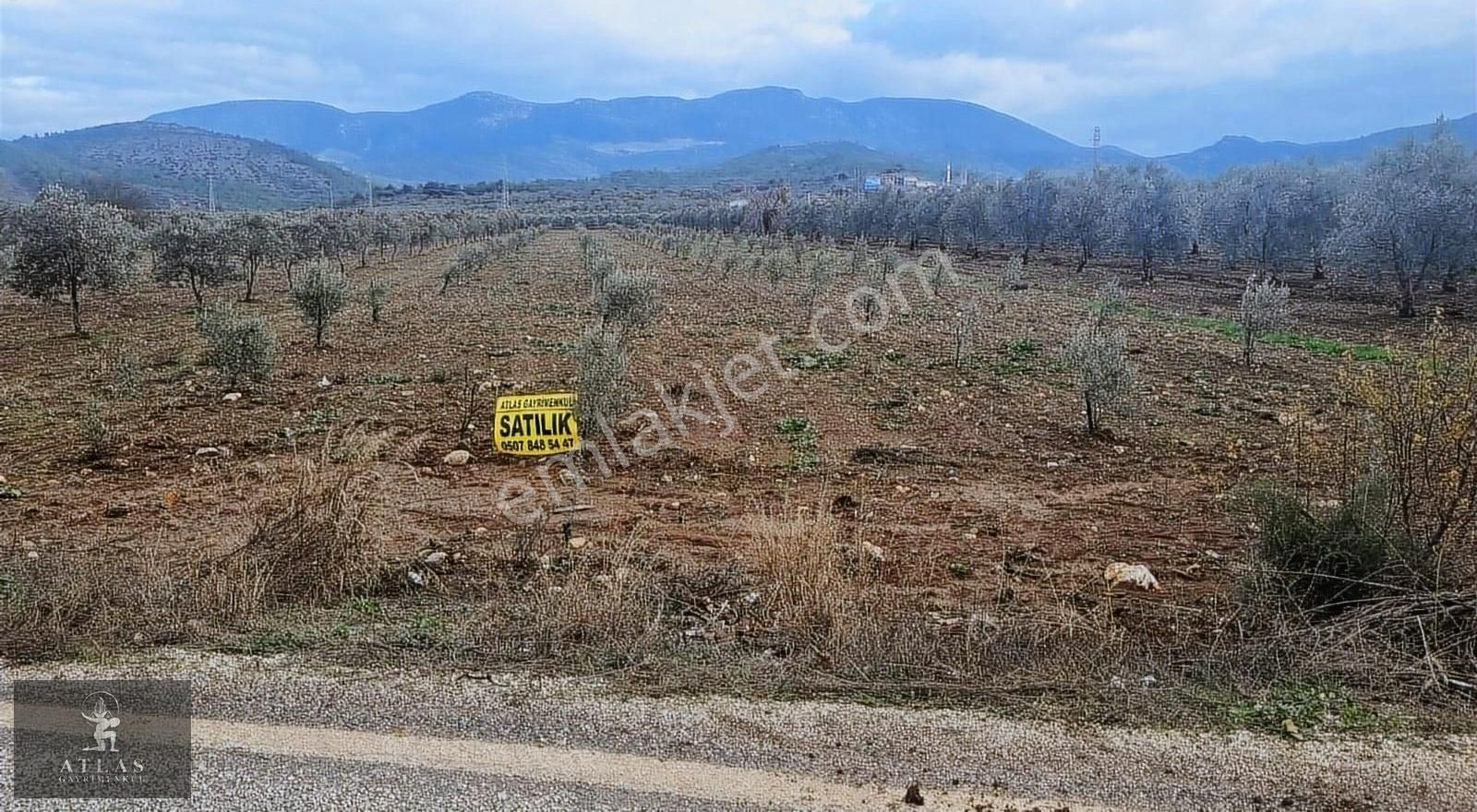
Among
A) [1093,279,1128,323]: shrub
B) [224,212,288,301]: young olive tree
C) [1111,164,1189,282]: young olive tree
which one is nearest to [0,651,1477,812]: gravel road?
[1093,279,1128,323]: shrub

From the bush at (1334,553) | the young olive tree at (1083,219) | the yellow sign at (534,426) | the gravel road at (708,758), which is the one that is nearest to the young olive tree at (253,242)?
the yellow sign at (534,426)

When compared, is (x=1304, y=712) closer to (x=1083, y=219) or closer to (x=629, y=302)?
(x=629, y=302)

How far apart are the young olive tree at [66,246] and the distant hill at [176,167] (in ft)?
278

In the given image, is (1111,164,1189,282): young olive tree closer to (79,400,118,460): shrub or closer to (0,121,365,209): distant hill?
(79,400,118,460): shrub

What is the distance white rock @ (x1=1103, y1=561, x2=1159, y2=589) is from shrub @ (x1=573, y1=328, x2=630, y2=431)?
593 centimetres

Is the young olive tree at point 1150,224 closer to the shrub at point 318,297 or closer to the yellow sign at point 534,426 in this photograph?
the shrub at point 318,297

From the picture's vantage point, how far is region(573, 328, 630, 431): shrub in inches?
415

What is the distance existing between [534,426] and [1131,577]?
604 centimetres

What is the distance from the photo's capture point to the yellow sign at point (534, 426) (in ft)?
32.0

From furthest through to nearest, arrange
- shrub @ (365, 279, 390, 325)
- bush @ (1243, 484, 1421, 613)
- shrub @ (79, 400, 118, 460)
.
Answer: shrub @ (365, 279, 390, 325) < shrub @ (79, 400, 118, 460) < bush @ (1243, 484, 1421, 613)

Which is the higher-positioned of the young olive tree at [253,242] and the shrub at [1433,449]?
the young olive tree at [253,242]

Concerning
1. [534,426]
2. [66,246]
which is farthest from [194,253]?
[534,426]

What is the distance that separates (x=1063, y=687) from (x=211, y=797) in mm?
3800

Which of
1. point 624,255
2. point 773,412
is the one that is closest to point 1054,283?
point 624,255
